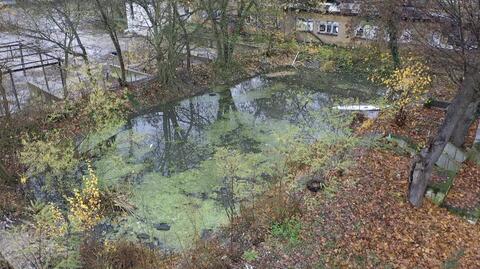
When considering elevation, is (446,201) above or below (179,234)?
above

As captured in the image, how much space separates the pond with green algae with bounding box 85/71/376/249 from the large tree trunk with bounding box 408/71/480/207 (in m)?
4.01

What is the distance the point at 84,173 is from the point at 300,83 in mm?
12375

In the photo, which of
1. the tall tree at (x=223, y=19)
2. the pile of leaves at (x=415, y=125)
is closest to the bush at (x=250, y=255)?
the pile of leaves at (x=415, y=125)

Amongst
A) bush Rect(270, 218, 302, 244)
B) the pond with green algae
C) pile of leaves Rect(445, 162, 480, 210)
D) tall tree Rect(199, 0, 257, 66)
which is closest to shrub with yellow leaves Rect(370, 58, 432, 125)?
the pond with green algae

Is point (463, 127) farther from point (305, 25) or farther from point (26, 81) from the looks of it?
point (26, 81)

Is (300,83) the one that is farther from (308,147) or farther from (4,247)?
(4,247)

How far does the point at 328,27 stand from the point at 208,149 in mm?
15446

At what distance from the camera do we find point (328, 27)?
27266 mm

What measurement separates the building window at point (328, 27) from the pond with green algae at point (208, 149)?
5.36 meters

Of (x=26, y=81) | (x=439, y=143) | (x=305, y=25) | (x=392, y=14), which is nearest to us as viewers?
(x=439, y=143)

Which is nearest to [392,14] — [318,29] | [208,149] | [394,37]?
[394,37]

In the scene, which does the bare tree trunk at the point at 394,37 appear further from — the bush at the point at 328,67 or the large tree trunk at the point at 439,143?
the large tree trunk at the point at 439,143

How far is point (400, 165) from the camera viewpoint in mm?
12688

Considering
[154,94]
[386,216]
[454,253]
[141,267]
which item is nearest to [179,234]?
[141,267]
